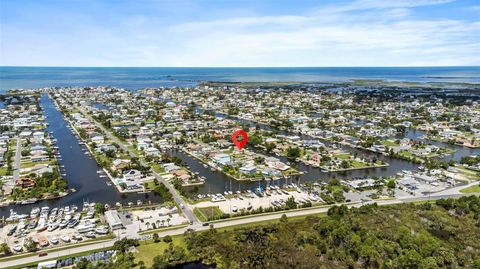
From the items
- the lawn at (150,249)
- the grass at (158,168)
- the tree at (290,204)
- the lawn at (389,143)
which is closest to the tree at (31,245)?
the lawn at (150,249)

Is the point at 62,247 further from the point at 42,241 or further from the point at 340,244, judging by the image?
the point at 340,244

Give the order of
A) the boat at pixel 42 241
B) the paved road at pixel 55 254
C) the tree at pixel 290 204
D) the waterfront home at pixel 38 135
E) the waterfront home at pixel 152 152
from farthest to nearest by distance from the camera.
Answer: the waterfront home at pixel 38 135, the waterfront home at pixel 152 152, the tree at pixel 290 204, the boat at pixel 42 241, the paved road at pixel 55 254

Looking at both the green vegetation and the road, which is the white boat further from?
the green vegetation

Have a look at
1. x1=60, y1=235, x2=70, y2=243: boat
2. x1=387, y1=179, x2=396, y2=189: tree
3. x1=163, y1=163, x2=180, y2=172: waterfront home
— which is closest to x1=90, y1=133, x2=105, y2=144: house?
x1=163, y1=163, x2=180, y2=172: waterfront home

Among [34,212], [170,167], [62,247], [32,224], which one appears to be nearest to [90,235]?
[62,247]

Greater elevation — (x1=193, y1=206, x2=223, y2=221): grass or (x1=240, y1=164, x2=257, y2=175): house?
(x1=240, y1=164, x2=257, y2=175): house

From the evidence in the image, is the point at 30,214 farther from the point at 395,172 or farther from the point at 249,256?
the point at 395,172

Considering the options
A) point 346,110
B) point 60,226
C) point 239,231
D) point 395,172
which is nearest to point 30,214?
point 60,226

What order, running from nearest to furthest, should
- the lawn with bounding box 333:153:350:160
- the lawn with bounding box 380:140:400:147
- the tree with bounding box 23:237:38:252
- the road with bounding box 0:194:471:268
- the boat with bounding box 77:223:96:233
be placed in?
the road with bounding box 0:194:471:268
the tree with bounding box 23:237:38:252
the boat with bounding box 77:223:96:233
the lawn with bounding box 333:153:350:160
the lawn with bounding box 380:140:400:147

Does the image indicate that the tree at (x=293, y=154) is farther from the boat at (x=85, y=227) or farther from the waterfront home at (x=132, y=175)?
the boat at (x=85, y=227)

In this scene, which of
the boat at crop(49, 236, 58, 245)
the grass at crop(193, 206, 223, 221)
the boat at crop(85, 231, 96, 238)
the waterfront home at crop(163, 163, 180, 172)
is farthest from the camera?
the waterfront home at crop(163, 163, 180, 172)
